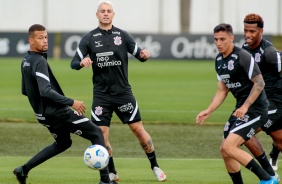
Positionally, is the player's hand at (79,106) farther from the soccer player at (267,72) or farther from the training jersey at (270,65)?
the training jersey at (270,65)

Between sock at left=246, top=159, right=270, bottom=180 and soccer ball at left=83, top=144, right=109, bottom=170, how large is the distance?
189 centimetres

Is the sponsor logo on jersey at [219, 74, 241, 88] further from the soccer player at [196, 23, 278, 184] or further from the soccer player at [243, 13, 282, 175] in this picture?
the soccer player at [243, 13, 282, 175]

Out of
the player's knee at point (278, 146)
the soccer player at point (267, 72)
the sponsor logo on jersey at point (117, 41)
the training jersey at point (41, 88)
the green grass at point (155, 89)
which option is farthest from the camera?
the green grass at point (155, 89)

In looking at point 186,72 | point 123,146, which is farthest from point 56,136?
point 186,72

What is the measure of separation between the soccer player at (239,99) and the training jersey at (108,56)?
1.76 meters

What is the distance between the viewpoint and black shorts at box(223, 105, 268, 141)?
441 inches

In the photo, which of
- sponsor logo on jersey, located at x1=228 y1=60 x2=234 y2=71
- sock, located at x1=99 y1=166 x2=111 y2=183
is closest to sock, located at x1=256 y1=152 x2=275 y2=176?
sponsor logo on jersey, located at x1=228 y1=60 x2=234 y2=71

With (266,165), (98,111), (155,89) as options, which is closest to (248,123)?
(266,165)

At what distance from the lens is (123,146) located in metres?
16.9

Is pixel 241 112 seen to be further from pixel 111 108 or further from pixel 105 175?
pixel 111 108

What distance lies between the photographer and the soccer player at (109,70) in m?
12.6

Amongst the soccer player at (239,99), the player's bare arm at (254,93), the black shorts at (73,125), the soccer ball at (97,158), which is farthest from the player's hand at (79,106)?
the player's bare arm at (254,93)

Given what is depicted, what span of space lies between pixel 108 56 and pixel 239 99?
7.22 feet

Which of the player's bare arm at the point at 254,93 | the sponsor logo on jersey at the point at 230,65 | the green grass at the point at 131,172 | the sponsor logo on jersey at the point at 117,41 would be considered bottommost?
the green grass at the point at 131,172
